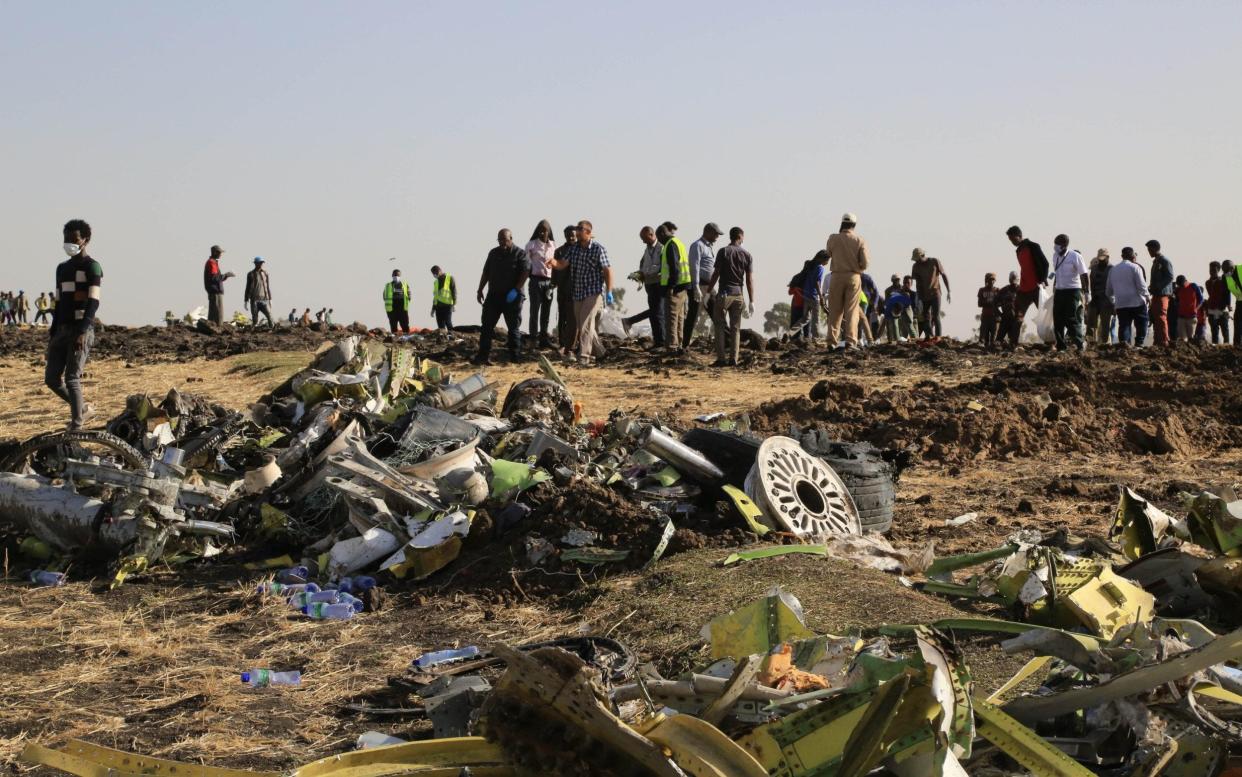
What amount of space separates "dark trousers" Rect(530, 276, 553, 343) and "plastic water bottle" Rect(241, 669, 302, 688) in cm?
1211

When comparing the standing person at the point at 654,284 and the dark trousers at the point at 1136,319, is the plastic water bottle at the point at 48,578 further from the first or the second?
the dark trousers at the point at 1136,319

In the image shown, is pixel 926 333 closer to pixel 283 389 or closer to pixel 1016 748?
pixel 283 389

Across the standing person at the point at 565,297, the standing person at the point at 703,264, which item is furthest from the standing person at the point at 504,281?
the standing person at the point at 703,264

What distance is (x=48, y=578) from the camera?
730 centimetres

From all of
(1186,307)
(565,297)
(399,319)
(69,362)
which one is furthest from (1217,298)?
(69,362)

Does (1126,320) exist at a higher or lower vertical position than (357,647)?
higher

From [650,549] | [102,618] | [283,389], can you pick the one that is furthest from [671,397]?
[102,618]

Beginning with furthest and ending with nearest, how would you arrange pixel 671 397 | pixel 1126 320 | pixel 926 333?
pixel 926 333, pixel 1126 320, pixel 671 397

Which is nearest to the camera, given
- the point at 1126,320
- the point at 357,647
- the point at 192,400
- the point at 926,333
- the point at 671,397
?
the point at 357,647

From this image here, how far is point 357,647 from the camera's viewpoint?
237 inches

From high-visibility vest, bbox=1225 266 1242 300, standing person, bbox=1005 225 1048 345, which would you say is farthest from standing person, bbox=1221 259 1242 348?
standing person, bbox=1005 225 1048 345

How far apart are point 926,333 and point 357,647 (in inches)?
736

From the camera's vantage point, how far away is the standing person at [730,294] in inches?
649

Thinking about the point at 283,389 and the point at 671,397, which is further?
the point at 671,397
